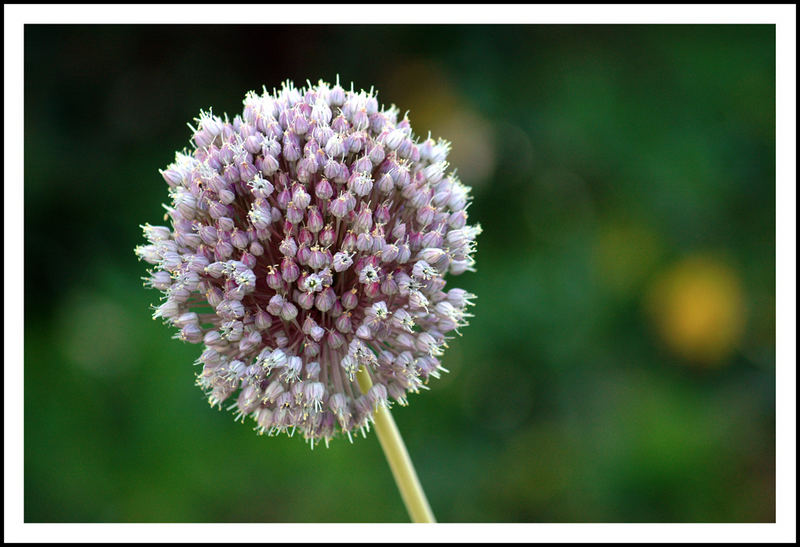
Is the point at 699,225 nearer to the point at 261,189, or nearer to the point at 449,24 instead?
the point at 449,24

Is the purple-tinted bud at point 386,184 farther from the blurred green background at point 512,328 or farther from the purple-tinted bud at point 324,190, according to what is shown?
the blurred green background at point 512,328

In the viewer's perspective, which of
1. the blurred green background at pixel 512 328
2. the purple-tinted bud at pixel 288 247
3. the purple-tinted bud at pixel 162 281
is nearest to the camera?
the purple-tinted bud at pixel 288 247

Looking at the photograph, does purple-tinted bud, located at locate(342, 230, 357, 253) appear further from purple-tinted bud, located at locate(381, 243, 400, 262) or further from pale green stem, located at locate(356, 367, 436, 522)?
pale green stem, located at locate(356, 367, 436, 522)

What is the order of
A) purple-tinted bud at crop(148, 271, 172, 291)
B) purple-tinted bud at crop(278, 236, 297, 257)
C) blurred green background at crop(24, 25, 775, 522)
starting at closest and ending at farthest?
purple-tinted bud at crop(278, 236, 297, 257), purple-tinted bud at crop(148, 271, 172, 291), blurred green background at crop(24, 25, 775, 522)

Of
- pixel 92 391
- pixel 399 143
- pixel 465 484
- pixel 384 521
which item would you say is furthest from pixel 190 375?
pixel 399 143

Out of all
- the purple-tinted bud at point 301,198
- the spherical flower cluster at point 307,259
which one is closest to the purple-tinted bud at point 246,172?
the spherical flower cluster at point 307,259

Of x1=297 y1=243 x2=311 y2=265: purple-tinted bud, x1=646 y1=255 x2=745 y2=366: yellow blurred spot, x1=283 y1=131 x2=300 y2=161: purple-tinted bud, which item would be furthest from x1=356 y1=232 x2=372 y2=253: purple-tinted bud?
x1=646 y1=255 x2=745 y2=366: yellow blurred spot
